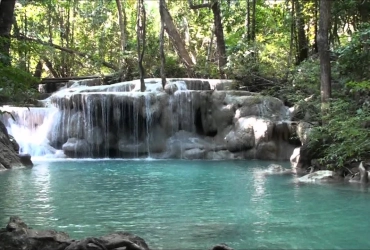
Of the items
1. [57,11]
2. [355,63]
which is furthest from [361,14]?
[57,11]

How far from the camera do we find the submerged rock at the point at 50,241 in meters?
4.54

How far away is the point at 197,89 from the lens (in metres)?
21.8

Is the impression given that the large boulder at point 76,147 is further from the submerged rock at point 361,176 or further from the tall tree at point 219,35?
the submerged rock at point 361,176

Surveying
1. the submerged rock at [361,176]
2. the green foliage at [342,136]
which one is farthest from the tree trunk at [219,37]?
the submerged rock at [361,176]

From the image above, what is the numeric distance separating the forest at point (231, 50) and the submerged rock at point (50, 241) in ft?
9.56

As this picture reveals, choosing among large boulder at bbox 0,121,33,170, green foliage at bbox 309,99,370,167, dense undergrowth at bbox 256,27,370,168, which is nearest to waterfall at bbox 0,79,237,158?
large boulder at bbox 0,121,33,170

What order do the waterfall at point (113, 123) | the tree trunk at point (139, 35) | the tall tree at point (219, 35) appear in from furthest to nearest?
1. the tall tree at point (219, 35)
2. the tree trunk at point (139, 35)
3. the waterfall at point (113, 123)

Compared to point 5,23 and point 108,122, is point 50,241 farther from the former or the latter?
point 108,122

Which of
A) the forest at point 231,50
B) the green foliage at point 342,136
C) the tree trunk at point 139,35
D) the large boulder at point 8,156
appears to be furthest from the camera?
the tree trunk at point 139,35

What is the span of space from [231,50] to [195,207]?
1545cm

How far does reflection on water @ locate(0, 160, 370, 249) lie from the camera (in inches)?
236

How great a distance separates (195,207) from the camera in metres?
8.13

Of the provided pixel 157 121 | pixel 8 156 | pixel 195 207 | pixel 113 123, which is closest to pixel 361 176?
pixel 195 207

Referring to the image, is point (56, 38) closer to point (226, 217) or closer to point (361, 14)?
point (361, 14)
